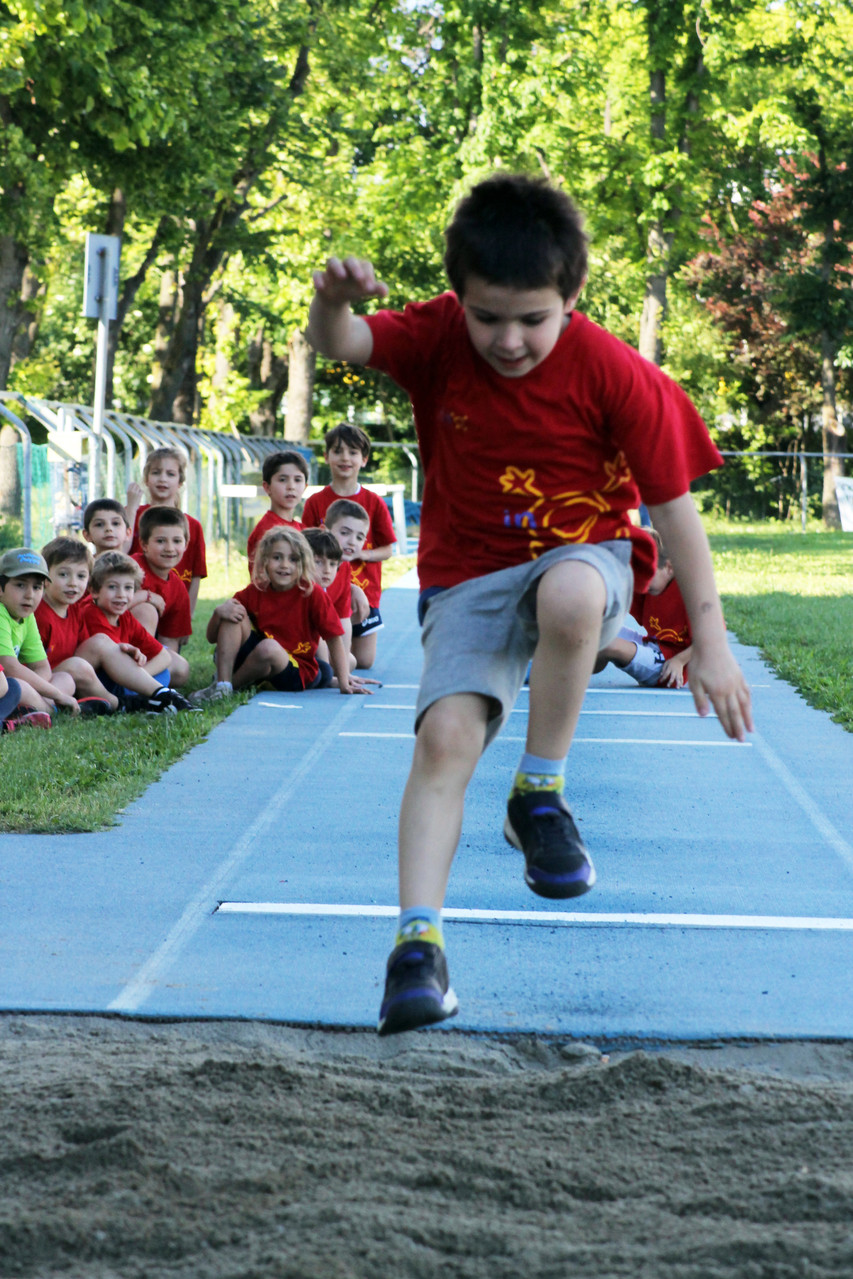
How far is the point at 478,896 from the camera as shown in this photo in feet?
16.2

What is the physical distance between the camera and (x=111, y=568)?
28.3ft

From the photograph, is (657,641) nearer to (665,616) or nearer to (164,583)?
(665,616)

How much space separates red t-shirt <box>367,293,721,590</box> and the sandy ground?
1.21 m

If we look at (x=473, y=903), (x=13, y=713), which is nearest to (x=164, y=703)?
(x=13, y=713)

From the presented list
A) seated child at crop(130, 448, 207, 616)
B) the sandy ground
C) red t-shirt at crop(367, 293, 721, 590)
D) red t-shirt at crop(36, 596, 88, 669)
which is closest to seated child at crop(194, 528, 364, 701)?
seated child at crop(130, 448, 207, 616)

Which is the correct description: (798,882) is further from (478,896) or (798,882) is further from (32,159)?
(32,159)

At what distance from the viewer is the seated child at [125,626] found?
8672 mm

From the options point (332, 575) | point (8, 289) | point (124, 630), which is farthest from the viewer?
point (8, 289)

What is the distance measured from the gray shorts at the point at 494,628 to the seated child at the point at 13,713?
4.94 m

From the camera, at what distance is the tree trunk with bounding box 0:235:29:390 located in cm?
1521

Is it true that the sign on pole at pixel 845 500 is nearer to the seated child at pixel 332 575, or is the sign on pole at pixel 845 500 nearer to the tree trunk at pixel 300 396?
the tree trunk at pixel 300 396

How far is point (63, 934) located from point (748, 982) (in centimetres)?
207

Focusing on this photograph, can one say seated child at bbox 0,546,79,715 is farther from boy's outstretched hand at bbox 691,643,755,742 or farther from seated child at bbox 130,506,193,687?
boy's outstretched hand at bbox 691,643,755,742

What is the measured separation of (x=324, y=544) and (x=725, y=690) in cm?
689
